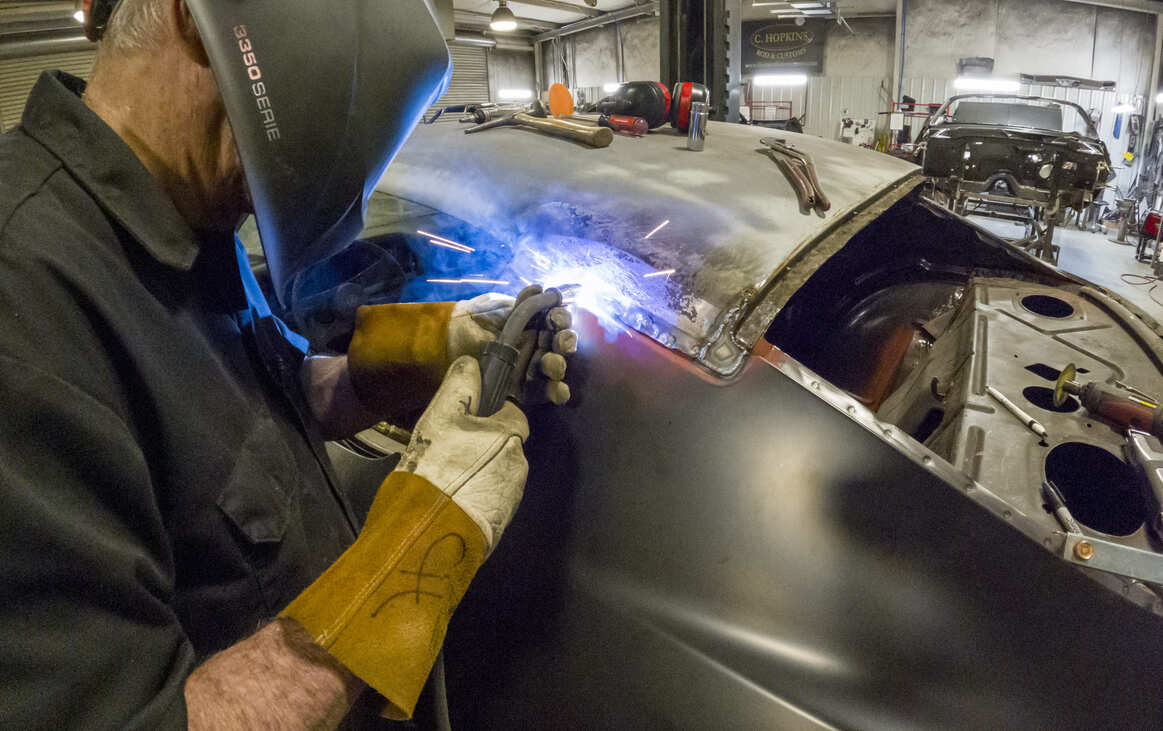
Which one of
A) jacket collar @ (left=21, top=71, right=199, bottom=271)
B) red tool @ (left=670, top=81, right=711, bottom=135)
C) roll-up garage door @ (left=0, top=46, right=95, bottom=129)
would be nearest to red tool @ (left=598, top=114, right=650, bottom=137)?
red tool @ (left=670, top=81, right=711, bottom=135)

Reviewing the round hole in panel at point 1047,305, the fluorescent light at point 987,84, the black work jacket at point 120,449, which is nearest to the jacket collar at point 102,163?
the black work jacket at point 120,449

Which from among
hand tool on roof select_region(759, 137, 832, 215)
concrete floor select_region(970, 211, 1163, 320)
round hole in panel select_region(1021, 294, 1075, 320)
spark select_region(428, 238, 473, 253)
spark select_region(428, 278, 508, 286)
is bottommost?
concrete floor select_region(970, 211, 1163, 320)

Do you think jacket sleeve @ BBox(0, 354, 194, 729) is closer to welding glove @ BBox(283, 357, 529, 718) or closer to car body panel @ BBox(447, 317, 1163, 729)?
welding glove @ BBox(283, 357, 529, 718)

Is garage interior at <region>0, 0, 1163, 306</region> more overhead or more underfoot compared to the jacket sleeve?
more overhead

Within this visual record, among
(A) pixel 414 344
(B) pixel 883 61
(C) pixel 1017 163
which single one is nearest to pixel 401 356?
(A) pixel 414 344

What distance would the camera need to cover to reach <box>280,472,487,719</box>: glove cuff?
809 millimetres

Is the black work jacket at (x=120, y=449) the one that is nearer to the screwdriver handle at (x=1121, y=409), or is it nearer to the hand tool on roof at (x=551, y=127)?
the hand tool on roof at (x=551, y=127)

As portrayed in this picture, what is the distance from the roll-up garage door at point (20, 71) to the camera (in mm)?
7984

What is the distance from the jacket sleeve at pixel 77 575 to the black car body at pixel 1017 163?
22.9 ft

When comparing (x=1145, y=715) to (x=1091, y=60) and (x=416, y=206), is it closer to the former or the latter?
(x=416, y=206)

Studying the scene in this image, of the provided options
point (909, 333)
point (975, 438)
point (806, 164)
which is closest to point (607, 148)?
point (806, 164)

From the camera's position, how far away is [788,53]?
43.8ft

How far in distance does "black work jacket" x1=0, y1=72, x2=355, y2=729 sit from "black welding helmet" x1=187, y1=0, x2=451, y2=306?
13cm

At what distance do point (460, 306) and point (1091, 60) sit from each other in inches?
564
